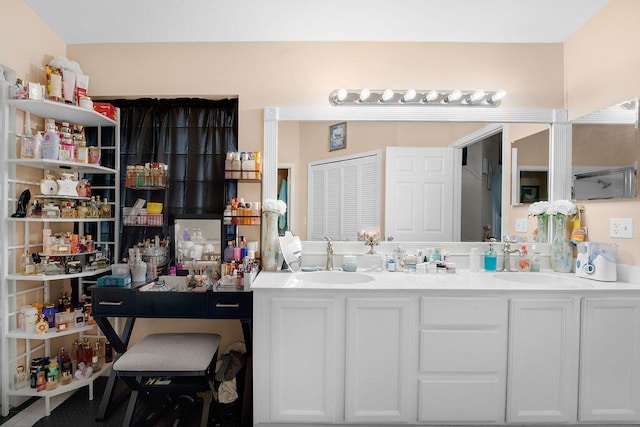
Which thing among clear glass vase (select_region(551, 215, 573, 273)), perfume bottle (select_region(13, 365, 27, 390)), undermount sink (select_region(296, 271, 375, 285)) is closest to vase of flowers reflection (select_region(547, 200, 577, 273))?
clear glass vase (select_region(551, 215, 573, 273))

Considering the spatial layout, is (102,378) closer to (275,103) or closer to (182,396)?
(182,396)

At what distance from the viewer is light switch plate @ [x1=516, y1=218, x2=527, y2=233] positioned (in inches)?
90.0

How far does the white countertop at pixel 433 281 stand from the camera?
5.53ft

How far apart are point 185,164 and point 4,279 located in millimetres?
1273

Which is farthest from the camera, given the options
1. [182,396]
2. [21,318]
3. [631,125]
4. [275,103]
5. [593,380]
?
[275,103]

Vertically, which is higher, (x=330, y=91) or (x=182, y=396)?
(x=330, y=91)

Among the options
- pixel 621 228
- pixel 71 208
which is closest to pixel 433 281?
pixel 621 228

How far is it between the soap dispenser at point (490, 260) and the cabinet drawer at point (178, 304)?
1879 mm

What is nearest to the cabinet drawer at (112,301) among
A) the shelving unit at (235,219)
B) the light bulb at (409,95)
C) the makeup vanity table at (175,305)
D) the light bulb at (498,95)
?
the makeup vanity table at (175,305)

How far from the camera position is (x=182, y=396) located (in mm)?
2104

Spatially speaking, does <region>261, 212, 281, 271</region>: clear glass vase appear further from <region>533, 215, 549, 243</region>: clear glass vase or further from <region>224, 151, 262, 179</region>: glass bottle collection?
<region>533, 215, 549, 243</region>: clear glass vase

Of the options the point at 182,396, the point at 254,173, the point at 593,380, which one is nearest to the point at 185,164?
the point at 254,173

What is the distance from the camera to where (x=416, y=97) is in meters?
2.21

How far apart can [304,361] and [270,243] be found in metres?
0.78
